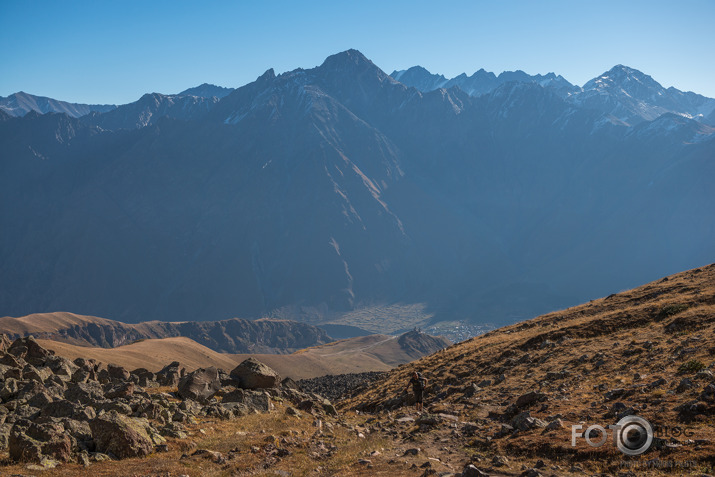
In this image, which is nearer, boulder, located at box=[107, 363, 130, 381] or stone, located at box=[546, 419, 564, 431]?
stone, located at box=[546, 419, 564, 431]

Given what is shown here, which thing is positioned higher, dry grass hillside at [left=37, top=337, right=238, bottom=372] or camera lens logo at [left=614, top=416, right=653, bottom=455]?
camera lens logo at [left=614, top=416, right=653, bottom=455]

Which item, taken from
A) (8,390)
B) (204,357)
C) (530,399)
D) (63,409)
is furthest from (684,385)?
(204,357)

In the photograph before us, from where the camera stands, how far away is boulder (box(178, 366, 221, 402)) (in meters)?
30.1

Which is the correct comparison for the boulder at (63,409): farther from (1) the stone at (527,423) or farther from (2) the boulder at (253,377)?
(1) the stone at (527,423)

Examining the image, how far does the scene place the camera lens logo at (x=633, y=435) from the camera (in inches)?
675

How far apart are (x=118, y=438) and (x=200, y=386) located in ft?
40.2

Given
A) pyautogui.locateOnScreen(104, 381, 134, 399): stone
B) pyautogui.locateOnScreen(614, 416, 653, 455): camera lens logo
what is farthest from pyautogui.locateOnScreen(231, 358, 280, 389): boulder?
pyautogui.locateOnScreen(614, 416, 653, 455): camera lens logo

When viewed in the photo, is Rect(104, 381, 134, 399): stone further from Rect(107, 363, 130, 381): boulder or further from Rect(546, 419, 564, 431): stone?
Rect(546, 419, 564, 431): stone

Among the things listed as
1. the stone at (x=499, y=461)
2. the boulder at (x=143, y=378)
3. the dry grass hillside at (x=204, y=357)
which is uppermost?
the stone at (x=499, y=461)

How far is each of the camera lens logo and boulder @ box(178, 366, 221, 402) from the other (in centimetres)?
2079

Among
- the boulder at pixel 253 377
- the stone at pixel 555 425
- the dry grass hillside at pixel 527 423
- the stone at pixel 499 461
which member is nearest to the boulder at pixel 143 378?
the boulder at pixel 253 377

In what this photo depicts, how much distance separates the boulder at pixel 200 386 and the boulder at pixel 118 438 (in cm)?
1072

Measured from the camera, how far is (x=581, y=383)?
26.9 metres

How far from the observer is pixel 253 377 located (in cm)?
3438
